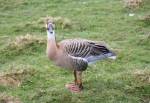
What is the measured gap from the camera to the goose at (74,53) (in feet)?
26.9

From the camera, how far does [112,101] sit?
8.22 meters

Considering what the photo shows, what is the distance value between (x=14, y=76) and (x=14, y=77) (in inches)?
1.7

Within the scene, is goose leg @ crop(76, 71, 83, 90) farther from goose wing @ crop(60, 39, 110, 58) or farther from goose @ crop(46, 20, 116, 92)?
goose wing @ crop(60, 39, 110, 58)

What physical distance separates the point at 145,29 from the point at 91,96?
5.21 m

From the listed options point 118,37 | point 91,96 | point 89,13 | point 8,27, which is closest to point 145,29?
point 118,37

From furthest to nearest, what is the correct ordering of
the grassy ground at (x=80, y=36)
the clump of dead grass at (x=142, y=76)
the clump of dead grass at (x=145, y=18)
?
the clump of dead grass at (x=145, y=18) → the clump of dead grass at (x=142, y=76) → the grassy ground at (x=80, y=36)

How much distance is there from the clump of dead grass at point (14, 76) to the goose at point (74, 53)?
114 centimetres

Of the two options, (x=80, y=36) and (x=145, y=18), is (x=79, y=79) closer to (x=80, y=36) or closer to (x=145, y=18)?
(x=80, y=36)

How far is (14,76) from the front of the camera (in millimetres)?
9352

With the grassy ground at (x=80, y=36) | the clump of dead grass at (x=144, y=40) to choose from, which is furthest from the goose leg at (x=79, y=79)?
the clump of dead grass at (x=144, y=40)

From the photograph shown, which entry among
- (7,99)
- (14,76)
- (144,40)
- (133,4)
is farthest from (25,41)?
(133,4)

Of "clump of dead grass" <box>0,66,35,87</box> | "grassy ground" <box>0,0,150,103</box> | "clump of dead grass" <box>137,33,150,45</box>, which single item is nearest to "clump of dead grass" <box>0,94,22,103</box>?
"grassy ground" <box>0,0,150,103</box>

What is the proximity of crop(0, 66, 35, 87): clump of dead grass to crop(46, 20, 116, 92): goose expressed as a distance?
1145 millimetres

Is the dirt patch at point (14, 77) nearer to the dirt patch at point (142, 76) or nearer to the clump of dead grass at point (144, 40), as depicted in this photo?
the dirt patch at point (142, 76)
